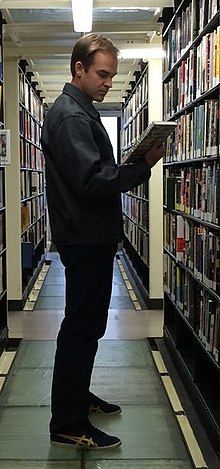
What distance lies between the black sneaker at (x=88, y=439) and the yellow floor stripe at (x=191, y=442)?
0.30 metres

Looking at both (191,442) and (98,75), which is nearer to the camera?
(98,75)

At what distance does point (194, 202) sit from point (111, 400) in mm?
1088

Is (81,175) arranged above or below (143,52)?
→ below

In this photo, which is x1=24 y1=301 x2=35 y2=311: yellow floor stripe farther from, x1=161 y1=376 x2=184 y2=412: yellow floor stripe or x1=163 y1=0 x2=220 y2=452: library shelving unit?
x1=161 y1=376 x2=184 y2=412: yellow floor stripe

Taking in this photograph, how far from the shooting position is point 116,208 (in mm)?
2596

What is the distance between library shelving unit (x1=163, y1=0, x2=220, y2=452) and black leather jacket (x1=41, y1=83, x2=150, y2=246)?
0.44m

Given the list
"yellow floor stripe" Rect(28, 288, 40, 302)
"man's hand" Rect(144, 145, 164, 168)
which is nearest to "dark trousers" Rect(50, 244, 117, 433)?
"man's hand" Rect(144, 145, 164, 168)

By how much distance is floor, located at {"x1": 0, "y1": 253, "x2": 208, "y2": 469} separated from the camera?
2.69 metres

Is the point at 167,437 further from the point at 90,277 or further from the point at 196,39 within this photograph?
the point at 196,39

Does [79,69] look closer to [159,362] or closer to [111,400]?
[111,400]

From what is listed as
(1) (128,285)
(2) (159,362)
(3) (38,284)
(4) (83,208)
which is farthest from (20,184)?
(4) (83,208)

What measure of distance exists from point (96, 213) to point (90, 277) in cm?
26

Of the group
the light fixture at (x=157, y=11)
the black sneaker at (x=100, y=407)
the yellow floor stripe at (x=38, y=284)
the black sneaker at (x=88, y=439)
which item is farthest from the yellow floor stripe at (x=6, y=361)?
the yellow floor stripe at (x=38, y=284)

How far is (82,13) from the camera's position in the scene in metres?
4.06
